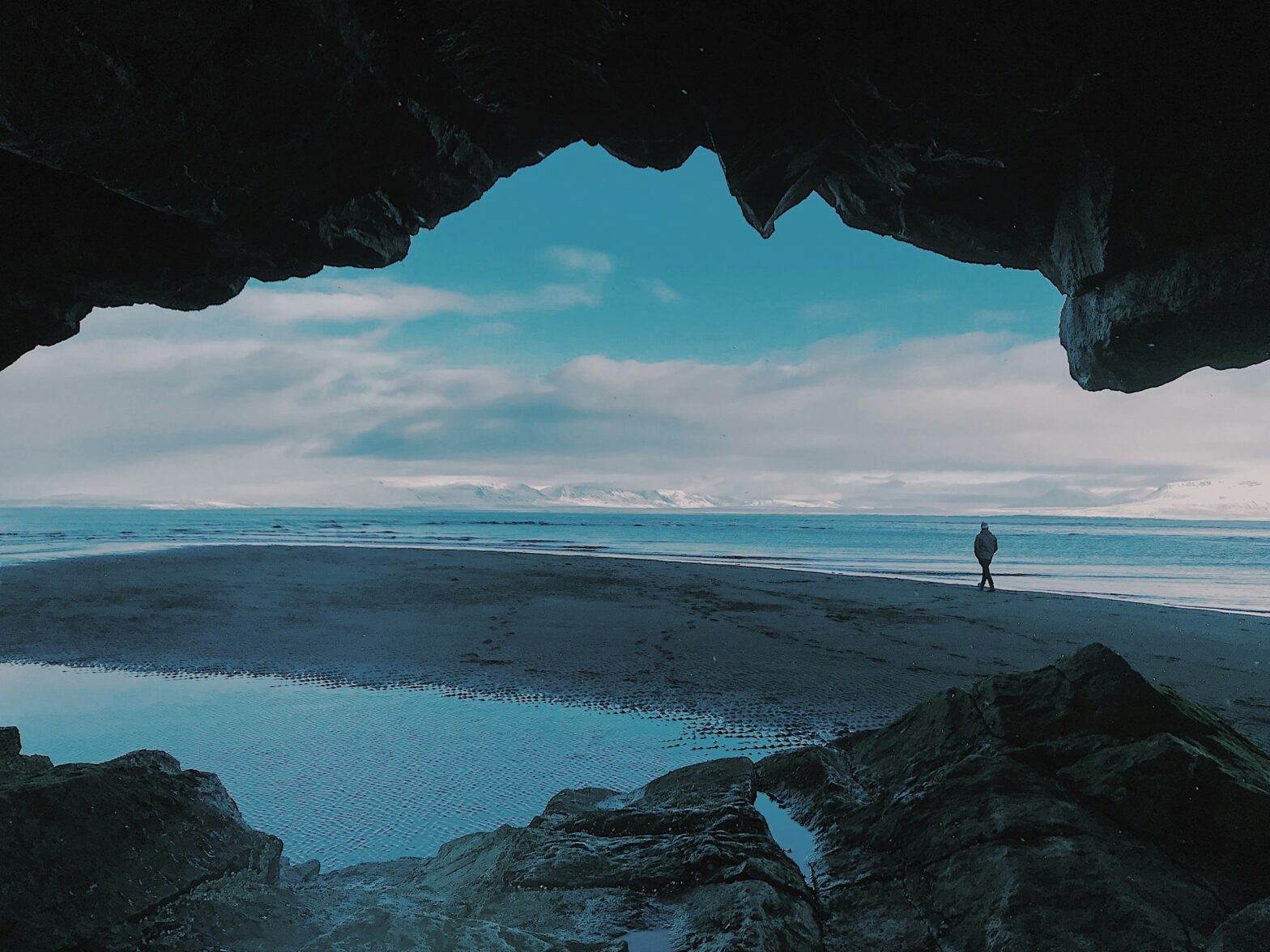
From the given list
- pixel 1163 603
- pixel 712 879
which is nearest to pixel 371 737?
pixel 712 879

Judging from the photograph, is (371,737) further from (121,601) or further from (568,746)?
(121,601)

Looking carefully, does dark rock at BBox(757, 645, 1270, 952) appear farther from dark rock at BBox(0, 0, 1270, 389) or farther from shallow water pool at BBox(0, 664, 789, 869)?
dark rock at BBox(0, 0, 1270, 389)

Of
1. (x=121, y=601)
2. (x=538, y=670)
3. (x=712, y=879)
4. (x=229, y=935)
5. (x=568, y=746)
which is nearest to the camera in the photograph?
(x=229, y=935)

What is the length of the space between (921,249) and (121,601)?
18.0m

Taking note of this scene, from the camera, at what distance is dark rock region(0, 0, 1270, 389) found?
14.7 feet

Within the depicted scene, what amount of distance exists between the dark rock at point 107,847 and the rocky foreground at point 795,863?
0.03ft

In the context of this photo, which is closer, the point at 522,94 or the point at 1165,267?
the point at 1165,267

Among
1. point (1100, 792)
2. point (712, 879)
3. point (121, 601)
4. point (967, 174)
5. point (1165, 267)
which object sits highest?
point (967, 174)

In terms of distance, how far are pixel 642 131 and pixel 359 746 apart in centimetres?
684

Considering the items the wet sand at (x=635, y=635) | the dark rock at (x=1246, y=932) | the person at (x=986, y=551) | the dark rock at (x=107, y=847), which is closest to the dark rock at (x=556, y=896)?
the dark rock at (x=107, y=847)

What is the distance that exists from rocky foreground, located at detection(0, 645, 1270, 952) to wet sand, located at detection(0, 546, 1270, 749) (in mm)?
3259

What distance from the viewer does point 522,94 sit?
19.9 ft

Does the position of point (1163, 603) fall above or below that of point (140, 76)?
below

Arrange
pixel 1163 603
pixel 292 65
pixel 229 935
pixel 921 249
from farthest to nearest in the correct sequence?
pixel 1163 603 → pixel 921 249 → pixel 292 65 → pixel 229 935
